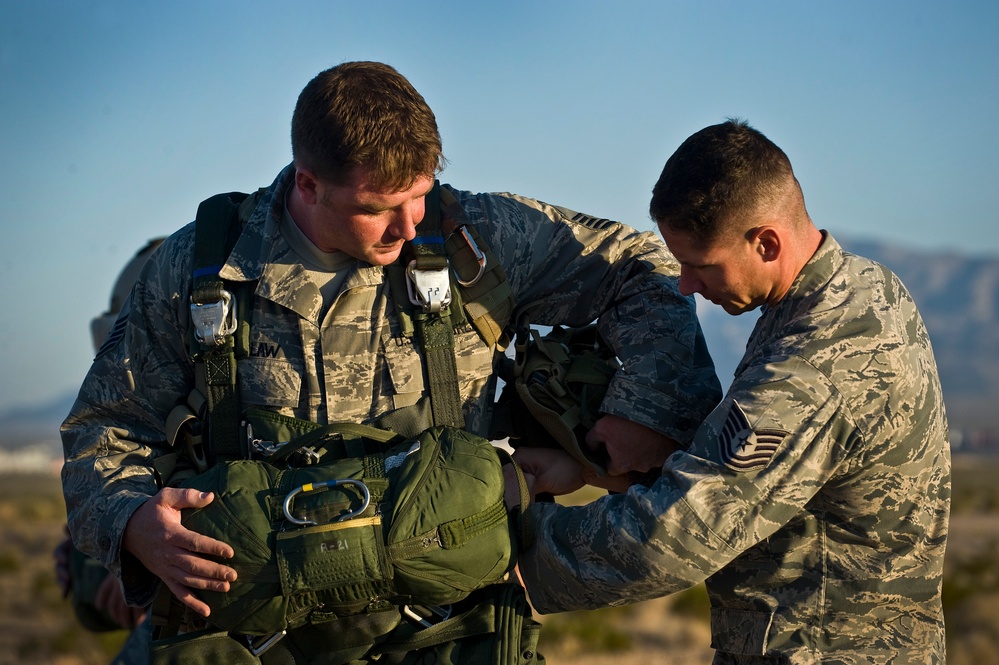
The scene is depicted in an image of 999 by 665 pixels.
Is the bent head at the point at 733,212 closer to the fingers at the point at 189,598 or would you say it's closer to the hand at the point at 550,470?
the hand at the point at 550,470

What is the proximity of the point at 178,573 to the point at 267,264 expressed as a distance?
1.32 m

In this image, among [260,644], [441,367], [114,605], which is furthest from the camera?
[114,605]

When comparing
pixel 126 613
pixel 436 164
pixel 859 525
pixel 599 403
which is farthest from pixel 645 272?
pixel 126 613

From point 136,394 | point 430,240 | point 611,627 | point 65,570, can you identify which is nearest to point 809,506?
point 430,240

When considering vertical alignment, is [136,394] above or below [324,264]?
below

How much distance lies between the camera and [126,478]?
13.9 ft

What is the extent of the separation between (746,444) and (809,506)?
0.54 meters

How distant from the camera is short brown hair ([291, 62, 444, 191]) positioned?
397 centimetres

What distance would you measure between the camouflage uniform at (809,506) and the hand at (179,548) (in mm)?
1168

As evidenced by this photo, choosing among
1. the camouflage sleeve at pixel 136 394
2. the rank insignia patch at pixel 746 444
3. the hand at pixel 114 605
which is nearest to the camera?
the rank insignia patch at pixel 746 444

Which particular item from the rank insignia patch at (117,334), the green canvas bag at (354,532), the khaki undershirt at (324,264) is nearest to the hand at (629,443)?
the green canvas bag at (354,532)

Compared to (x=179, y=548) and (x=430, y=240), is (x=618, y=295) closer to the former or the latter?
(x=430, y=240)

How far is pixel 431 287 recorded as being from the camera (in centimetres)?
429

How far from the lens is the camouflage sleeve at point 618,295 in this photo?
4340 millimetres
